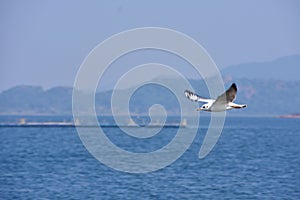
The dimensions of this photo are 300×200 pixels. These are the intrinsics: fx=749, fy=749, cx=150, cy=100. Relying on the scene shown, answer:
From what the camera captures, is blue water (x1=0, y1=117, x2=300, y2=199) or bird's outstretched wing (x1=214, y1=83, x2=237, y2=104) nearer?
bird's outstretched wing (x1=214, y1=83, x2=237, y2=104)

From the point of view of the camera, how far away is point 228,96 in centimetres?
2616

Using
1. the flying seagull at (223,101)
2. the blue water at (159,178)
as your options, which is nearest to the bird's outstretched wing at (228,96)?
the flying seagull at (223,101)

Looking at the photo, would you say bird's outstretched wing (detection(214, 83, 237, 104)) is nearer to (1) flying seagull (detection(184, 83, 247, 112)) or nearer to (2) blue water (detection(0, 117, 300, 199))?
(1) flying seagull (detection(184, 83, 247, 112))

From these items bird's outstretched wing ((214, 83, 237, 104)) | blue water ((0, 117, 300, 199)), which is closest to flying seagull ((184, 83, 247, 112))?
bird's outstretched wing ((214, 83, 237, 104))

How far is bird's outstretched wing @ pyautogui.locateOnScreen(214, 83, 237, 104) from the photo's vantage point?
25406 millimetres

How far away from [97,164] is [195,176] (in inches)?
671

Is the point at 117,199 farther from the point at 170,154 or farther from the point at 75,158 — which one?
the point at 170,154

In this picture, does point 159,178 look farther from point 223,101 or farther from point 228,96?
point 228,96

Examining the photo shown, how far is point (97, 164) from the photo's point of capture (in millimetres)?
79938

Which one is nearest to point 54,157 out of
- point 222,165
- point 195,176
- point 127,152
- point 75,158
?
point 75,158

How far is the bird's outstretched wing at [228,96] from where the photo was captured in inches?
1000

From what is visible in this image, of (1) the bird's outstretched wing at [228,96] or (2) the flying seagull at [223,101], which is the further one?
(2) the flying seagull at [223,101]

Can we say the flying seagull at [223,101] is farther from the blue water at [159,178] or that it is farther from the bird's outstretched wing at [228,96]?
the blue water at [159,178]

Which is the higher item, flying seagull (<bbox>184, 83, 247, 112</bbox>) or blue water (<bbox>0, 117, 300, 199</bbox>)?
flying seagull (<bbox>184, 83, 247, 112</bbox>)
